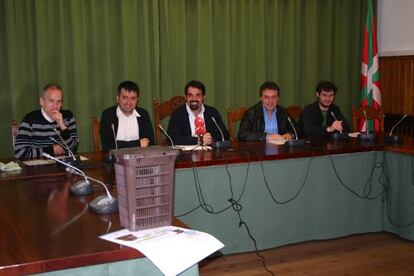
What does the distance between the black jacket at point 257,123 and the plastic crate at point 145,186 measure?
2.18m

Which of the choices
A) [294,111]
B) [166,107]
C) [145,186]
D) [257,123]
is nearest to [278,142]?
[257,123]

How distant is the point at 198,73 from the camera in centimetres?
477

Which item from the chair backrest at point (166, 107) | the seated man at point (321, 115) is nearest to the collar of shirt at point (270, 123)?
the seated man at point (321, 115)

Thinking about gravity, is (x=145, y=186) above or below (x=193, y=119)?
below

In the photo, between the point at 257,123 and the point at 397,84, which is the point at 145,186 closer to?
the point at 257,123

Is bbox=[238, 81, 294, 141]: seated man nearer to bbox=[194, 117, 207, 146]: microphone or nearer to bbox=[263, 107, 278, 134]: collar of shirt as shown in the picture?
bbox=[263, 107, 278, 134]: collar of shirt

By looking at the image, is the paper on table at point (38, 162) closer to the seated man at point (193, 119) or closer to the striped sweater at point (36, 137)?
the striped sweater at point (36, 137)

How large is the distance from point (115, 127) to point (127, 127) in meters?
0.09

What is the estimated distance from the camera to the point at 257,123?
386 cm

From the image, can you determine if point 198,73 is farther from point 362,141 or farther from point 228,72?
point 362,141

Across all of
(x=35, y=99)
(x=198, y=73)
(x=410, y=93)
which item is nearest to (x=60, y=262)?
(x=35, y=99)

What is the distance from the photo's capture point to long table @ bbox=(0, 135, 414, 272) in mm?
2965

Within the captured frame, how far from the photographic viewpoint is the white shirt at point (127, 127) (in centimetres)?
367

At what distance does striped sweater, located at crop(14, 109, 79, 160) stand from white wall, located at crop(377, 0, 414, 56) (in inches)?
131
